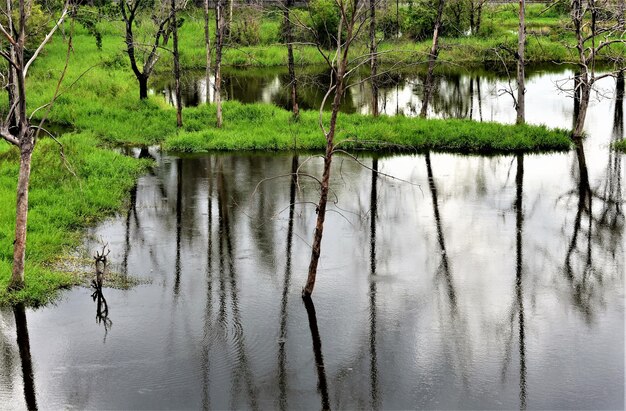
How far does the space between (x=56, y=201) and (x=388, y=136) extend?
14170mm

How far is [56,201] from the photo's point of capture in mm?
23438

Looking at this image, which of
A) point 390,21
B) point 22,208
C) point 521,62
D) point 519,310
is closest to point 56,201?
point 22,208

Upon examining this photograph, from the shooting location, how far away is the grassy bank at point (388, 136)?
103 feet

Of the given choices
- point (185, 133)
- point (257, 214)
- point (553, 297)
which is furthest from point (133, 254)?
point (185, 133)

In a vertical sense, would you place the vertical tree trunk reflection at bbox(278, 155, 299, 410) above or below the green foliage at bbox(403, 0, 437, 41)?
below

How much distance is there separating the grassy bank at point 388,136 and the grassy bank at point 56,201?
387cm

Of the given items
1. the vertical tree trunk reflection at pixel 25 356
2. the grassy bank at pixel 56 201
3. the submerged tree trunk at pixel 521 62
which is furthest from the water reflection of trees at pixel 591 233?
the grassy bank at pixel 56 201

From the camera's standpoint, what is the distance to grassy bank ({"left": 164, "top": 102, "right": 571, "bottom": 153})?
31406mm

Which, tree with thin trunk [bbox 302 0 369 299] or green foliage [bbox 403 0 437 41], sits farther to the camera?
green foliage [bbox 403 0 437 41]

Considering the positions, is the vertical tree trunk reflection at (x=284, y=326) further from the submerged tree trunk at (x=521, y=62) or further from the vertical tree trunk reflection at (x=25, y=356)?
the submerged tree trunk at (x=521, y=62)

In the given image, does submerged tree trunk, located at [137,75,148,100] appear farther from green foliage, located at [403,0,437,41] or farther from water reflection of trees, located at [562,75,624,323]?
green foliage, located at [403,0,437,41]

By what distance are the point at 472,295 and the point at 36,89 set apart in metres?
30.8

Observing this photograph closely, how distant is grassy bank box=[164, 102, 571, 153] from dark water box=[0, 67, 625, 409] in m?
4.16

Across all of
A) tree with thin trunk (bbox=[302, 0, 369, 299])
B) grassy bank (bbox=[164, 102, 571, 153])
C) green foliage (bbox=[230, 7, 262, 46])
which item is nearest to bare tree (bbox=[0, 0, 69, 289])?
tree with thin trunk (bbox=[302, 0, 369, 299])
